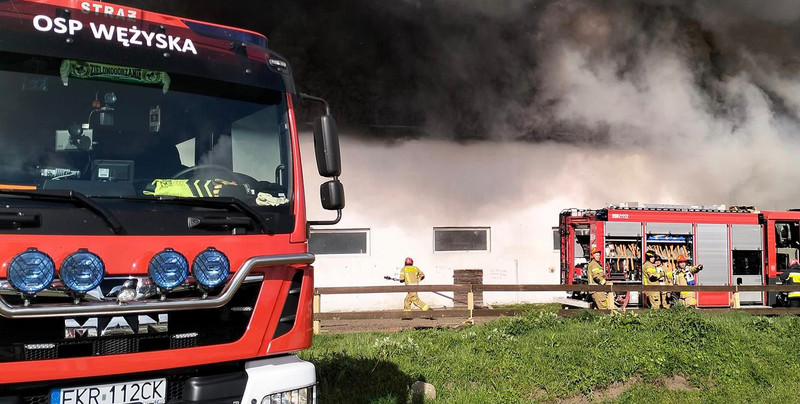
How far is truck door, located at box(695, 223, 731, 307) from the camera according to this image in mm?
16312

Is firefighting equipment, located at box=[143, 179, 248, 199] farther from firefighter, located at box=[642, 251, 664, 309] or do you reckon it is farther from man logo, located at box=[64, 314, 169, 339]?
firefighter, located at box=[642, 251, 664, 309]

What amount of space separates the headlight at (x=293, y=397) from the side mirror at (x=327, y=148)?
119 cm

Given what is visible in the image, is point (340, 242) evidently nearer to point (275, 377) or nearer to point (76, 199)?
point (275, 377)

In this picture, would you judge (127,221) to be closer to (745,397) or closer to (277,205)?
(277,205)

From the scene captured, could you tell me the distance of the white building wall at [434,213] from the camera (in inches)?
652

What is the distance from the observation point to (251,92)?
3658 millimetres

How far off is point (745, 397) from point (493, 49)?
1440 cm

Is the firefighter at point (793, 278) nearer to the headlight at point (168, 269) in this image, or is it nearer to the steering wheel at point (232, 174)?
the steering wheel at point (232, 174)

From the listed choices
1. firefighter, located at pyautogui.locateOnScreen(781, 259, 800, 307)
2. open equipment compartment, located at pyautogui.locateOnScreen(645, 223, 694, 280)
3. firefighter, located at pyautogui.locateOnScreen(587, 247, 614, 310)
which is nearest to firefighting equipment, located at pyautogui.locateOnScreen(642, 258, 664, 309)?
firefighter, located at pyautogui.locateOnScreen(587, 247, 614, 310)

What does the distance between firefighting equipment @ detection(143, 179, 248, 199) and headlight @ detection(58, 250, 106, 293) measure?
489 millimetres


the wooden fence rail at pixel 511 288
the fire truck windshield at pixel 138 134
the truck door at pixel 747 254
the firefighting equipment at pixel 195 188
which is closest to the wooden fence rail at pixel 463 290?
the wooden fence rail at pixel 511 288

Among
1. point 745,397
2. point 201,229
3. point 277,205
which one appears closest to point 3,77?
point 201,229

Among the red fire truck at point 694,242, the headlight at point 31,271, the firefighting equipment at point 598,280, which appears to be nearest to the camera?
the headlight at point 31,271

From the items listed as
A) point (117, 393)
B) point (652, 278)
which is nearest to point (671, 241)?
point (652, 278)
